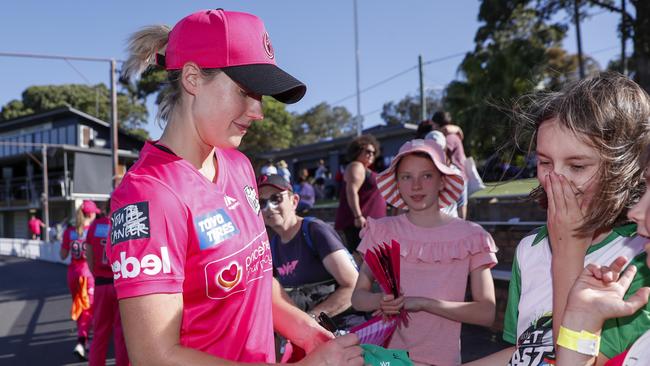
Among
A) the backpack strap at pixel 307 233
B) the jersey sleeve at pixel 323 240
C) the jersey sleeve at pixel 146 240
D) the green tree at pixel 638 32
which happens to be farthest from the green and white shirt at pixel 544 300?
the green tree at pixel 638 32

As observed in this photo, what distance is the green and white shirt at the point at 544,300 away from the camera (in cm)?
154

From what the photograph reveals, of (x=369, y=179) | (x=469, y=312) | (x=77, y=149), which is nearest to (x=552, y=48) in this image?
(x=369, y=179)

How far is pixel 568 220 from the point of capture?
5.27 feet

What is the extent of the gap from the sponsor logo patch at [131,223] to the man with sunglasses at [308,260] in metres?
1.98

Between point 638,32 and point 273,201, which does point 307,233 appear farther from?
point 638,32

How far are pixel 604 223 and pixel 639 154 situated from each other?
258 millimetres

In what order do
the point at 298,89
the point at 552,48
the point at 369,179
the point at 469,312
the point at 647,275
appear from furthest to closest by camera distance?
the point at 552,48
the point at 369,179
the point at 469,312
the point at 298,89
the point at 647,275

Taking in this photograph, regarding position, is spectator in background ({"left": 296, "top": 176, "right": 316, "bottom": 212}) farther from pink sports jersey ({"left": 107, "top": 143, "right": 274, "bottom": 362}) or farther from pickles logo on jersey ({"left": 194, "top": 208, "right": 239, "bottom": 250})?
pickles logo on jersey ({"left": 194, "top": 208, "right": 239, "bottom": 250})

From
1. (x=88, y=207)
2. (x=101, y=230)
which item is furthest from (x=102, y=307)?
(x=88, y=207)

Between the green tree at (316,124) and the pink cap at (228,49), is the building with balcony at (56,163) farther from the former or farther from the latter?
the pink cap at (228,49)

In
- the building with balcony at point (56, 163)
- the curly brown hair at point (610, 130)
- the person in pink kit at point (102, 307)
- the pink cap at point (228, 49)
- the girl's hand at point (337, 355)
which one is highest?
the building with balcony at point (56, 163)

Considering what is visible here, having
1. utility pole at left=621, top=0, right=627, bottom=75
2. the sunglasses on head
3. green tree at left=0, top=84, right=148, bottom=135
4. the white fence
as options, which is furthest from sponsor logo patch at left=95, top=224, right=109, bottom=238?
green tree at left=0, top=84, right=148, bottom=135

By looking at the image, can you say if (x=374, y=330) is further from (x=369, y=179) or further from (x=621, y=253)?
(x=369, y=179)

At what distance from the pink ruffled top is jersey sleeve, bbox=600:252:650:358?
4.34ft
